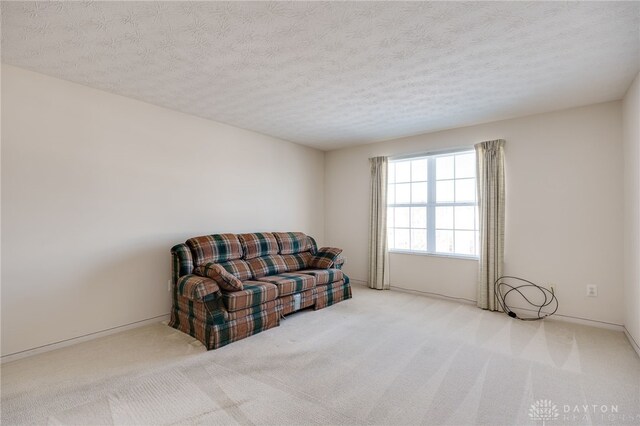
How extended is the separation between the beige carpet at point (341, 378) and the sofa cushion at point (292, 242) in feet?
4.60

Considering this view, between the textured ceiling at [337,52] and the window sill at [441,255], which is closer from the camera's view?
the textured ceiling at [337,52]

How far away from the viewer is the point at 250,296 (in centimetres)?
315

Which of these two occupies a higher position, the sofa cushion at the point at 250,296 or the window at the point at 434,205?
the window at the point at 434,205

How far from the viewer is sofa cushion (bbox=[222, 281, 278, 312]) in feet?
9.87

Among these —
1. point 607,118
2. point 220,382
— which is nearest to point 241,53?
point 220,382

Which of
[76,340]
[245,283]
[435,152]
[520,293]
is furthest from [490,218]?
[76,340]

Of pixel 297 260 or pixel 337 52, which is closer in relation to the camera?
pixel 337 52

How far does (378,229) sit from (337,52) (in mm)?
3242

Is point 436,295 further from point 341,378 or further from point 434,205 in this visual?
point 341,378

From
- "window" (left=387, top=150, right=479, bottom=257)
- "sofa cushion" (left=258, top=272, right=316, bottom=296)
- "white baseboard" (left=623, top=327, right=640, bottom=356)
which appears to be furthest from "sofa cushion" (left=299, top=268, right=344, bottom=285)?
"white baseboard" (left=623, top=327, right=640, bottom=356)

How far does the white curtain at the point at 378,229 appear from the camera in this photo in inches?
200

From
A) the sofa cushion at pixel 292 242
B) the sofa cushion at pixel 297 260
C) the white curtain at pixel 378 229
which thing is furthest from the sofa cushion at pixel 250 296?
the white curtain at pixel 378 229

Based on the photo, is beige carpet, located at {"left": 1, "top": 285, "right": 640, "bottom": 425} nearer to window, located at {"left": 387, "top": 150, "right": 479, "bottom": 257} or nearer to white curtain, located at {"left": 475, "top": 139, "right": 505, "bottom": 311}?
white curtain, located at {"left": 475, "top": 139, "right": 505, "bottom": 311}

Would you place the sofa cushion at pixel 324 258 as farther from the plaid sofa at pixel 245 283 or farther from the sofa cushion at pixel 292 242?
the sofa cushion at pixel 292 242
